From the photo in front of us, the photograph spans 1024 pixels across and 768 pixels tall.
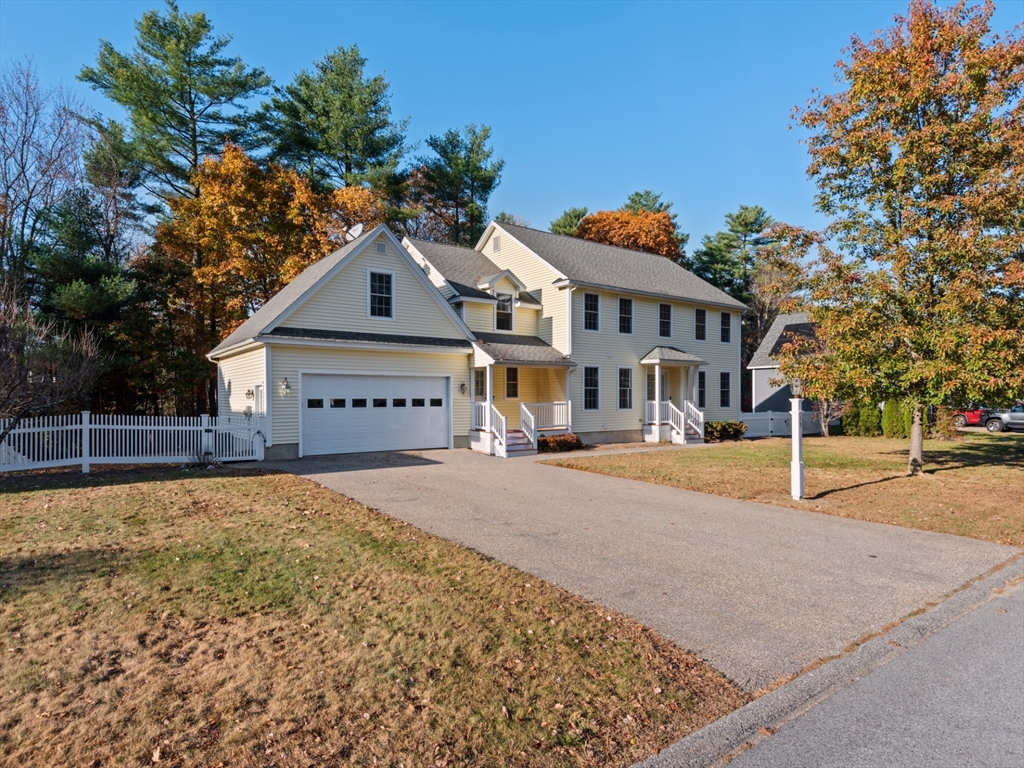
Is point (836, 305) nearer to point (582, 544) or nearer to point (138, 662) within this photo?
point (582, 544)

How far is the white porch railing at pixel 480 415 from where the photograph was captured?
57.6 ft

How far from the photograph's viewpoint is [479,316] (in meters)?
20.5

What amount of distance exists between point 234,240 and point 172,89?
26.3ft

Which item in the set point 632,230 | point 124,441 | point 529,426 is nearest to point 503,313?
point 529,426

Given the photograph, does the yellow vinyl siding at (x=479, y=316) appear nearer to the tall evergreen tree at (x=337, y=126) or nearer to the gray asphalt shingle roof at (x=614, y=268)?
the gray asphalt shingle roof at (x=614, y=268)

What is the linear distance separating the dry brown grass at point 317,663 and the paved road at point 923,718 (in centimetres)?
45

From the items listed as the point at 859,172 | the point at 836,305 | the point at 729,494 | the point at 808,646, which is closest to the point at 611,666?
the point at 808,646

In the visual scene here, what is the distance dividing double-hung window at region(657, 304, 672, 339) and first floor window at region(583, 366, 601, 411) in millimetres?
3892

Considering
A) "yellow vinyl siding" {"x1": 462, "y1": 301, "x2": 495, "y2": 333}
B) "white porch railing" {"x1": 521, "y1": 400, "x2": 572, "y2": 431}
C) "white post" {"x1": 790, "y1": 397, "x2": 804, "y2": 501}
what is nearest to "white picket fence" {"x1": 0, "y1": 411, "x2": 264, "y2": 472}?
"yellow vinyl siding" {"x1": 462, "y1": 301, "x2": 495, "y2": 333}

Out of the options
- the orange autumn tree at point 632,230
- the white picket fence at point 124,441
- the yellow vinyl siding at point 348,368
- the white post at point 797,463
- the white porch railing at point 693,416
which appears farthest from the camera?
the orange autumn tree at point 632,230

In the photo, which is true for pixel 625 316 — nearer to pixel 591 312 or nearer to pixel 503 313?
pixel 591 312

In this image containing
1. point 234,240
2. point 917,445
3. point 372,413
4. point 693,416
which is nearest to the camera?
point 917,445

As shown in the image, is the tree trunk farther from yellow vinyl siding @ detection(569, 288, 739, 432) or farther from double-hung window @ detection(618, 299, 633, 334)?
double-hung window @ detection(618, 299, 633, 334)

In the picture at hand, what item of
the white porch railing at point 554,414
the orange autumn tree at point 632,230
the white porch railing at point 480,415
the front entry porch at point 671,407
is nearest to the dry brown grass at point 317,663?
the white porch railing at point 480,415
